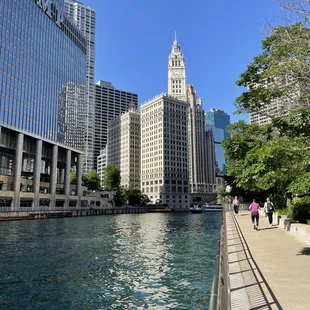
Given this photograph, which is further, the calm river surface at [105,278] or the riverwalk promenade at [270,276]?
the calm river surface at [105,278]

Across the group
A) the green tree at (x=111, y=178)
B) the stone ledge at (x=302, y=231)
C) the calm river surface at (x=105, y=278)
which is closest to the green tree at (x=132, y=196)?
the green tree at (x=111, y=178)

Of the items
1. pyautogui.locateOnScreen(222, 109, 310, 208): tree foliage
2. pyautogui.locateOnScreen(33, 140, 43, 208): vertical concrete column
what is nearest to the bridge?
pyautogui.locateOnScreen(222, 109, 310, 208): tree foliage

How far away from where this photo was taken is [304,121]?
1139 cm

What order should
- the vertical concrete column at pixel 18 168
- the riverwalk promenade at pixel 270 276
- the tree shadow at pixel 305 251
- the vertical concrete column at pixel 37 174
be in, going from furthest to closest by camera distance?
1. the vertical concrete column at pixel 37 174
2. the vertical concrete column at pixel 18 168
3. the tree shadow at pixel 305 251
4. the riverwalk promenade at pixel 270 276

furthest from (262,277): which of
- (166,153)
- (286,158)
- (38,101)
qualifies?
(166,153)

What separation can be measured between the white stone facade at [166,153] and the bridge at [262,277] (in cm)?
16881

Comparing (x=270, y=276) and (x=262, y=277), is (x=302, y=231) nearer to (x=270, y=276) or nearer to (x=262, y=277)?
(x=270, y=276)

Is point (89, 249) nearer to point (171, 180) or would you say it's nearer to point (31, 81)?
point (31, 81)

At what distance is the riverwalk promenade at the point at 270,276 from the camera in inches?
279

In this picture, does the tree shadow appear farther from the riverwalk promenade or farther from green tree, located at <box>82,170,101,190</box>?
green tree, located at <box>82,170,101,190</box>

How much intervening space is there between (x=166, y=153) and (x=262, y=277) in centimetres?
17635

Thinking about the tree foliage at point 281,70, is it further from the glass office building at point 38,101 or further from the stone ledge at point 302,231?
the glass office building at point 38,101

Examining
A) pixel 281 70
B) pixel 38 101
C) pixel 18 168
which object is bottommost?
pixel 281 70

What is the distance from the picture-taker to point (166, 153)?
186m
